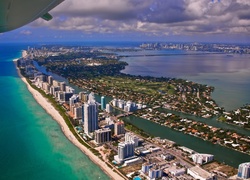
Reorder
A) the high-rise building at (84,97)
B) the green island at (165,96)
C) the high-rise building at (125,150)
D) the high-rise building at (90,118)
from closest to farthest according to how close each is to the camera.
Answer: the high-rise building at (125,150), the high-rise building at (90,118), the green island at (165,96), the high-rise building at (84,97)

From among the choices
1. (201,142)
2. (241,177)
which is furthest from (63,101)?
(241,177)

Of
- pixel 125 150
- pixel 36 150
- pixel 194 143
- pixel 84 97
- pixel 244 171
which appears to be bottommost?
pixel 194 143

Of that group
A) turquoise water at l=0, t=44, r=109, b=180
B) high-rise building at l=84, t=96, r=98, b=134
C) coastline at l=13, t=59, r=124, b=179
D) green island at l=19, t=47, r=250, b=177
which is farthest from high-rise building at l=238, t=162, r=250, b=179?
high-rise building at l=84, t=96, r=98, b=134

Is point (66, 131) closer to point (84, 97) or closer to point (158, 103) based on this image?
point (84, 97)

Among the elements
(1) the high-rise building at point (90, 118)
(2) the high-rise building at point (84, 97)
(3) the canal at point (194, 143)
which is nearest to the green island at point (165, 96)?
(3) the canal at point (194, 143)

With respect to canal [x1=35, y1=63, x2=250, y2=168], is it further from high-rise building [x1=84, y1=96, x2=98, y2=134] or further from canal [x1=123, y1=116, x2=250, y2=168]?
high-rise building [x1=84, y1=96, x2=98, y2=134]

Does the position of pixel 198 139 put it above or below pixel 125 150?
below

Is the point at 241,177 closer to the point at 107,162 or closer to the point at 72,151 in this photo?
the point at 107,162

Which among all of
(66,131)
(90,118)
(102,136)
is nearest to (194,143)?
(102,136)

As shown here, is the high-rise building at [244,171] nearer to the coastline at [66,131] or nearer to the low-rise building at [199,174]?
the low-rise building at [199,174]
